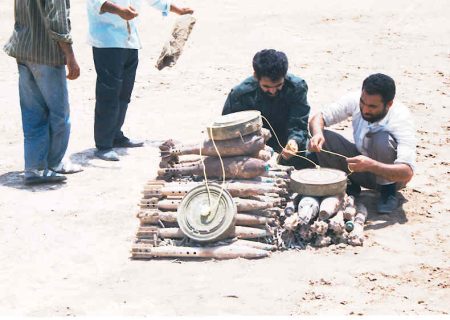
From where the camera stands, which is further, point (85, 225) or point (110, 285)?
point (85, 225)

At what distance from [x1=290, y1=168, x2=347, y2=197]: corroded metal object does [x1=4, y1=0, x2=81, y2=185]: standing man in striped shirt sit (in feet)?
6.93

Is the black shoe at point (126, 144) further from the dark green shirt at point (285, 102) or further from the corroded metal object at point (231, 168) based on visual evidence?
the corroded metal object at point (231, 168)

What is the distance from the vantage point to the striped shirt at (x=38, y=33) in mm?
6559

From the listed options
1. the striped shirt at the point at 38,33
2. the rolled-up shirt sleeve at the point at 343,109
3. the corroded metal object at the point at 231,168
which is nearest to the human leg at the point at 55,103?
the striped shirt at the point at 38,33

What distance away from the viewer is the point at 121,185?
22.9ft

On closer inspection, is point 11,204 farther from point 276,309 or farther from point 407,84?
point 407,84

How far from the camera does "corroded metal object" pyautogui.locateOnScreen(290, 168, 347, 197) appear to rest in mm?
5777

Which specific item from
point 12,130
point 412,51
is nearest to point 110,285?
point 12,130

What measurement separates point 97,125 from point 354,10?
7326 mm

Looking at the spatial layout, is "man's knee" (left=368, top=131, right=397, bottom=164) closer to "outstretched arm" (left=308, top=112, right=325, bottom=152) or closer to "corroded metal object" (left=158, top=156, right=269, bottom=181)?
"outstretched arm" (left=308, top=112, right=325, bottom=152)

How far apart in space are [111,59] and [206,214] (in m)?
2.37

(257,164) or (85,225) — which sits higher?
(257,164)

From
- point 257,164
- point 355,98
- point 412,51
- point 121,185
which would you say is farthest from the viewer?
point 412,51

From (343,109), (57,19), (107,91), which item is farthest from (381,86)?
(107,91)
